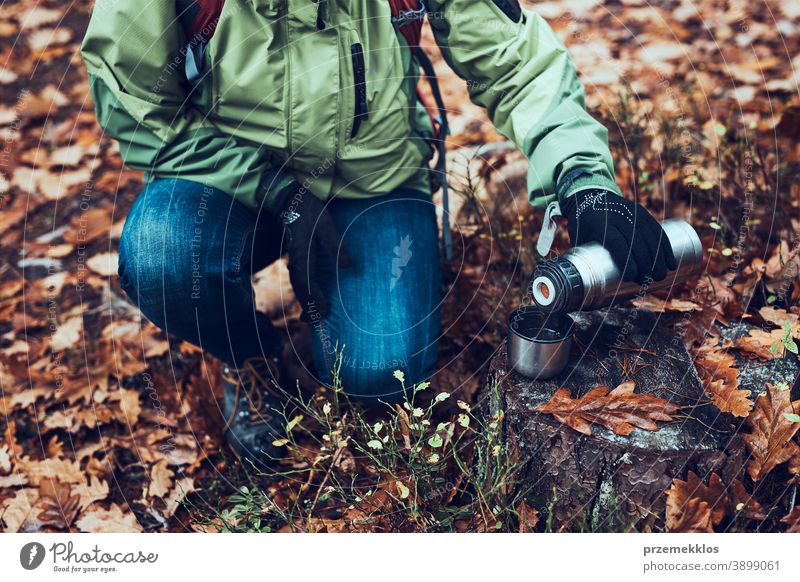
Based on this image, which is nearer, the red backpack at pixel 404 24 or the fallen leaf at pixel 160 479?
the red backpack at pixel 404 24

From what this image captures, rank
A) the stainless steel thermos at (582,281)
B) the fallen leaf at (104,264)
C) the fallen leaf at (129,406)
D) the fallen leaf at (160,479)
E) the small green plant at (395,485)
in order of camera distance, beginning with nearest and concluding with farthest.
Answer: the stainless steel thermos at (582,281) → the small green plant at (395,485) → the fallen leaf at (160,479) → the fallen leaf at (129,406) → the fallen leaf at (104,264)

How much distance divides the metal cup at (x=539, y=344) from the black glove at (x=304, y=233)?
2.25 feet

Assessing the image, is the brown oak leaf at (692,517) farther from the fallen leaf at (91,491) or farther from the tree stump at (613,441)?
→ the fallen leaf at (91,491)

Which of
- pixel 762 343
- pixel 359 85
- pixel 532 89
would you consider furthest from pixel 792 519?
pixel 359 85

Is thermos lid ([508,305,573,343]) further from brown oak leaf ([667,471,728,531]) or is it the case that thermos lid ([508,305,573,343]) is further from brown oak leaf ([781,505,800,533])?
brown oak leaf ([781,505,800,533])

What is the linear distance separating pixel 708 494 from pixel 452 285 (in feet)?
3.78

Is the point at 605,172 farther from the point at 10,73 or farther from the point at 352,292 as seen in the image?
the point at 10,73

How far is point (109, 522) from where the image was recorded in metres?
2.21

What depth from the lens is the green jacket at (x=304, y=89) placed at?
193 centimetres

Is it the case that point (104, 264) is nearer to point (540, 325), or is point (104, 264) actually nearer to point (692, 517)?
point (540, 325)

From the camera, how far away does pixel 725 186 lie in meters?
2.75

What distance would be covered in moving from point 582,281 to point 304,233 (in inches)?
35.8

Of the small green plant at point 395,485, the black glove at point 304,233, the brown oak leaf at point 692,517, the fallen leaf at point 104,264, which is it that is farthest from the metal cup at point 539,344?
the fallen leaf at point 104,264
